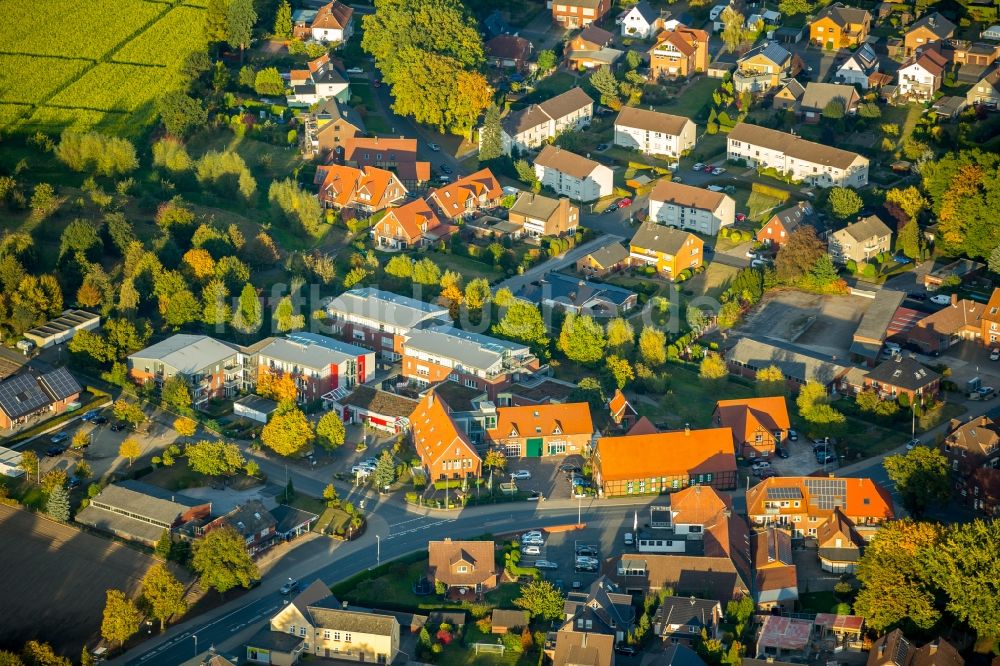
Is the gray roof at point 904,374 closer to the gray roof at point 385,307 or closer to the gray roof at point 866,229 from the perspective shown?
the gray roof at point 866,229

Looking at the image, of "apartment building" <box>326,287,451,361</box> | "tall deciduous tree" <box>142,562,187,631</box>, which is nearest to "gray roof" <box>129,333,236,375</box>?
"apartment building" <box>326,287,451,361</box>

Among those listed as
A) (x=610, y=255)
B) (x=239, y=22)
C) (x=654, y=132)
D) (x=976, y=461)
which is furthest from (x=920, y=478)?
(x=239, y=22)

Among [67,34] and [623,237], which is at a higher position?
[67,34]

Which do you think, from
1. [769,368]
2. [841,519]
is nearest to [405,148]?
[769,368]

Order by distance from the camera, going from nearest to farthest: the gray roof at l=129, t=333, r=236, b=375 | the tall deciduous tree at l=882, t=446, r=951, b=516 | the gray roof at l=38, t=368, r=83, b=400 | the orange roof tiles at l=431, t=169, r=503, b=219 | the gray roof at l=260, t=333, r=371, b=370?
1. the tall deciduous tree at l=882, t=446, r=951, b=516
2. the gray roof at l=38, t=368, r=83, b=400
3. the gray roof at l=129, t=333, r=236, b=375
4. the gray roof at l=260, t=333, r=371, b=370
5. the orange roof tiles at l=431, t=169, r=503, b=219

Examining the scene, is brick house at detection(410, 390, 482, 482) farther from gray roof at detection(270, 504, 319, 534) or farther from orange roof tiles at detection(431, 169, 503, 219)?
orange roof tiles at detection(431, 169, 503, 219)

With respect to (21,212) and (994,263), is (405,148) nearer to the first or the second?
(21,212)

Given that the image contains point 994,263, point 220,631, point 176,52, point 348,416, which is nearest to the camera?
point 220,631
